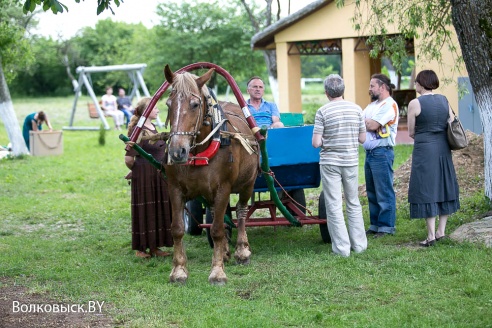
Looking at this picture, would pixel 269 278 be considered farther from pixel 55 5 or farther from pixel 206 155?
pixel 55 5

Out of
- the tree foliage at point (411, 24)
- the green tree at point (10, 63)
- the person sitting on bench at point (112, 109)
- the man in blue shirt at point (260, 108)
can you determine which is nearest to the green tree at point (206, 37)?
the person sitting on bench at point (112, 109)

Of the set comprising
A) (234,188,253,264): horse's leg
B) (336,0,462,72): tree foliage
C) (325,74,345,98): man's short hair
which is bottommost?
(234,188,253,264): horse's leg

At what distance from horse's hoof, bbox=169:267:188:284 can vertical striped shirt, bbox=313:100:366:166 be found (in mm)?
1924

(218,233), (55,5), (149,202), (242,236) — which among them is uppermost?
(55,5)

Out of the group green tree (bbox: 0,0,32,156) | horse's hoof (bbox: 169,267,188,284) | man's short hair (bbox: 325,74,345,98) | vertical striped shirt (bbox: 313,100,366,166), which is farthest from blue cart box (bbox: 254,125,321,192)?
green tree (bbox: 0,0,32,156)

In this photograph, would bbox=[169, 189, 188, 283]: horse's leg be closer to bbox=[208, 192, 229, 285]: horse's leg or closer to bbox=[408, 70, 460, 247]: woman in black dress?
bbox=[208, 192, 229, 285]: horse's leg

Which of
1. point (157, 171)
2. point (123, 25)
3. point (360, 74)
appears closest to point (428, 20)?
point (157, 171)

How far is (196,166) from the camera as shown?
6.84 meters

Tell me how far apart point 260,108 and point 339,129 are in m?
1.30

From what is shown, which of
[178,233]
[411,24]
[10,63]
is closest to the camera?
[178,233]

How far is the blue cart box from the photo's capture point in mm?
8000

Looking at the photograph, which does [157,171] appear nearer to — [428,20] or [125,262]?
[125,262]

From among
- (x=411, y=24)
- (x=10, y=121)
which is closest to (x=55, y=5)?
(x=411, y=24)

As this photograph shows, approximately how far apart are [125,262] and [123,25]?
64533mm
